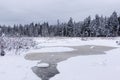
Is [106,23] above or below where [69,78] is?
above

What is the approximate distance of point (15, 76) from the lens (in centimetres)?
705

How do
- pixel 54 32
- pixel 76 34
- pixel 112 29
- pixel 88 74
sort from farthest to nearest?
pixel 54 32, pixel 76 34, pixel 112 29, pixel 88 74

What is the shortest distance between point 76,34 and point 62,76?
193 feet

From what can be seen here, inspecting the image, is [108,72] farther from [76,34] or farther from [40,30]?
[40,30]

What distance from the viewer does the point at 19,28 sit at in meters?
83.7

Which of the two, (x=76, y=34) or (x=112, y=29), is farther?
(x=76, y=34)

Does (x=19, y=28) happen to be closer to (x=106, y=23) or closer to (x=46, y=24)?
(x=46, y=24)

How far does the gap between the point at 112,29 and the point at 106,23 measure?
3189 mm

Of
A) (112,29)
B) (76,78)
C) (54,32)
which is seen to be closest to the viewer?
(76,78)

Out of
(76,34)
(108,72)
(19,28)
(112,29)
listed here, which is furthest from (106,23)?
(108,72)

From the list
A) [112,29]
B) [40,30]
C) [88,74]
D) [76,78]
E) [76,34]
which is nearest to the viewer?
[76,78]

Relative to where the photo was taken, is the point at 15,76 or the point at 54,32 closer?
the point at 15,76

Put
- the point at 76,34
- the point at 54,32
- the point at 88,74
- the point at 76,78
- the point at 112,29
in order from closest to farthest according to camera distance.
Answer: the point at 76,78, the point at 88,74, the point at 112,29, the point at 76,34, the point at 54,32

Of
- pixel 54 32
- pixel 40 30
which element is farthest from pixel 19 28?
pixel 54 32
